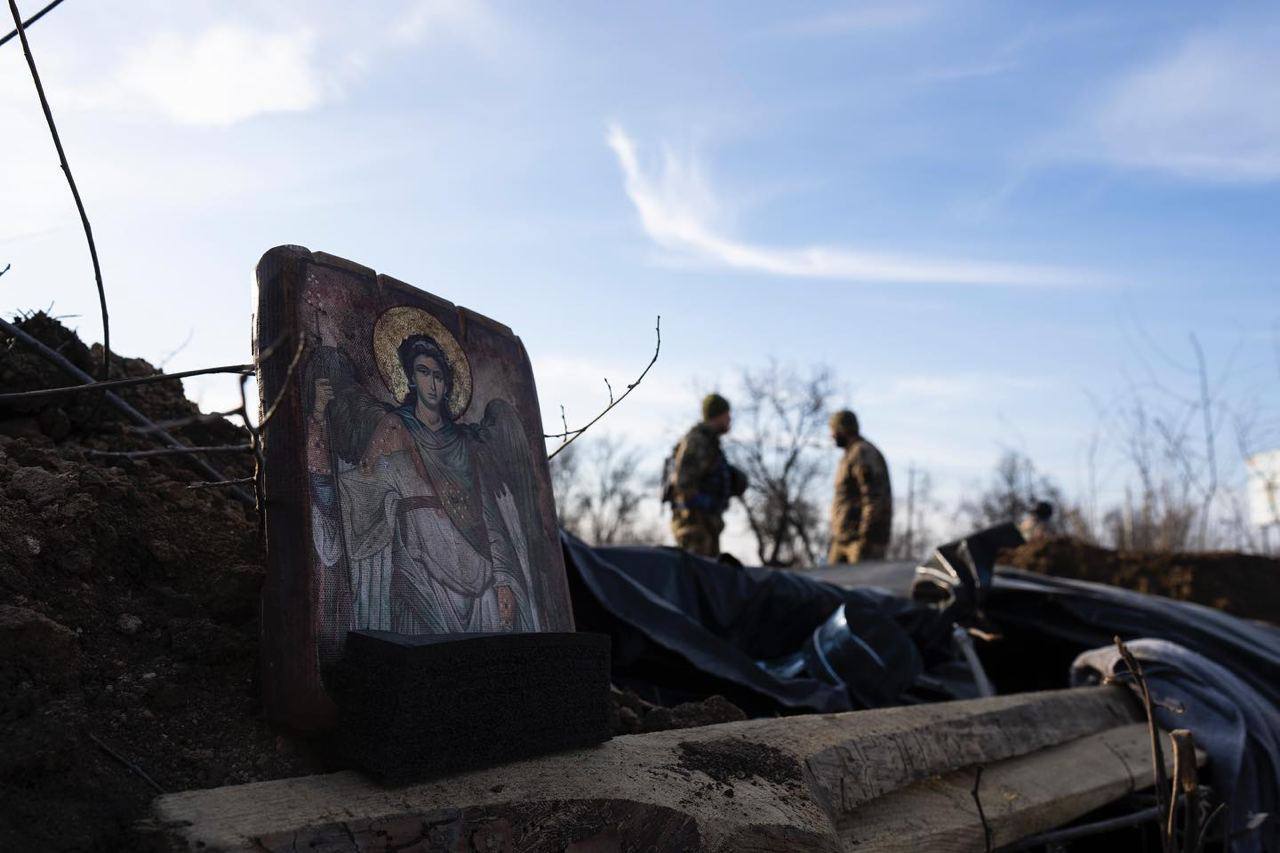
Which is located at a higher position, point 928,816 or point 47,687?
point 47,687

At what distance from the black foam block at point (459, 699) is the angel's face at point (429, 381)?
661mm

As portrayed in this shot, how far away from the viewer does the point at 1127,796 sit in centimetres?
337

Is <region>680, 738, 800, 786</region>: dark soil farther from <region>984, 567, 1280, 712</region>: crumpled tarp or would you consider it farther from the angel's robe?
<region>984, 567, 1280, 712</region>: crumpled tarp

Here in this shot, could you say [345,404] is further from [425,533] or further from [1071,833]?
[1071,833]

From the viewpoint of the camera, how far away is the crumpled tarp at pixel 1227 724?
3.36 m

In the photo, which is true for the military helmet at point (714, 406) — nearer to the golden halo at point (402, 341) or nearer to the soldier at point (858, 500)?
the soldier at point (858, 500)

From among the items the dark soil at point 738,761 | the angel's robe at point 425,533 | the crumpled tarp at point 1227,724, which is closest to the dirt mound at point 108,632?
the angel's robe at point 425,533

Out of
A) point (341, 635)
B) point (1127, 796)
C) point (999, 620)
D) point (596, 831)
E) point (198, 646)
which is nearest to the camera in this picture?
point (596, 831)

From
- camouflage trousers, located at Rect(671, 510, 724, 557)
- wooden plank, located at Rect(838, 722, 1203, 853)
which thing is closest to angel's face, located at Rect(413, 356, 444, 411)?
wooden plank, located at Rect(838, 722, 1203, 853)

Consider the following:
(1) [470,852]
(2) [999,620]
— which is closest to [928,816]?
(1) [470,852]

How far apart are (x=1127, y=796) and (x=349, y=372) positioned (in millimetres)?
2961

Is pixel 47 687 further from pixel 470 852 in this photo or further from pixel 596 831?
pixel 596 831

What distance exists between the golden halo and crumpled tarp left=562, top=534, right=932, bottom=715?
1284 millimetres

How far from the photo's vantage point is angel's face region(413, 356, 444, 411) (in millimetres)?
2270
